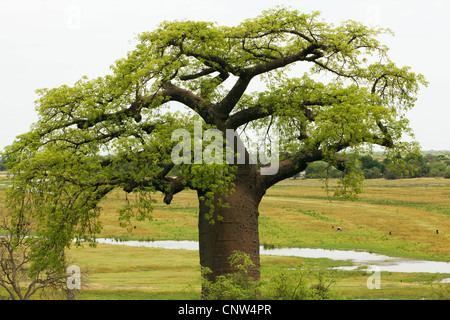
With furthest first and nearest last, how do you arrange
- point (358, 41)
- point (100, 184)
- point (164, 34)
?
point (358, 41)
point (164, 34)
point (100, 184)

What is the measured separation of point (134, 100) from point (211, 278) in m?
6.03

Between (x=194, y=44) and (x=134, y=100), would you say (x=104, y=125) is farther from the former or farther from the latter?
(x=194, y=44)

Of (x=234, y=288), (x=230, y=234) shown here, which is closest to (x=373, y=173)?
(x=230, y=234)

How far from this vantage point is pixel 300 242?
47312 mm

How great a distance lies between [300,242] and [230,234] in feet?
99.6

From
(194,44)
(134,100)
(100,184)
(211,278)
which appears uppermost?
(194,44)

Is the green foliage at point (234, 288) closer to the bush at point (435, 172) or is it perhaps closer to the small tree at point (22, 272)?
the small tree at point (22, 272)

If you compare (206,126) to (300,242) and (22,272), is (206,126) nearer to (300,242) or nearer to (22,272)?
(22,272)

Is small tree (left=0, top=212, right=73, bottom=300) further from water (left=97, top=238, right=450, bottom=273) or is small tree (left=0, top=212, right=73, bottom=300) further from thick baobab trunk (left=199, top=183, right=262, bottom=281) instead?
water (left=97, top=238, right=450, bottom=273)

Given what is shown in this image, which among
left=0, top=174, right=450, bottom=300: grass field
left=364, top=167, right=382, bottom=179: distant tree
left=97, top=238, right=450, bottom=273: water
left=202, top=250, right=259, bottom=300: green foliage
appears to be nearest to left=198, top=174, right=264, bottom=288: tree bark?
left=0, top=174, right=450, bottom=300: grass field

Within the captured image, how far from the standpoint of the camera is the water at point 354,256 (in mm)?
35500

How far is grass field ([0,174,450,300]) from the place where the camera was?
27156 mm
